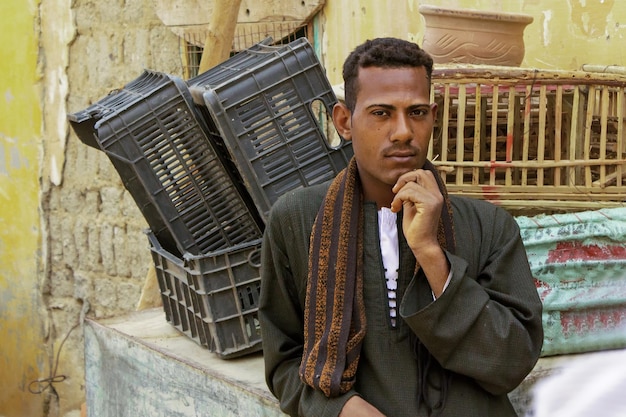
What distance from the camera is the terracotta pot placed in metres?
4.58

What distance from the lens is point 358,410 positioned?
2.18 meters

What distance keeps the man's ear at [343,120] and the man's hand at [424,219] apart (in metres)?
0.28

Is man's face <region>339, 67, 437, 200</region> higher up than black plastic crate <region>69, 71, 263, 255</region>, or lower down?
higher up

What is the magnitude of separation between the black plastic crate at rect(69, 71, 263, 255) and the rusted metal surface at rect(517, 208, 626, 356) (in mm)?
969

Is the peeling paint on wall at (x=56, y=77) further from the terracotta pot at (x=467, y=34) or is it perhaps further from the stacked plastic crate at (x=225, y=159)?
the stacked plastic crate at (x=225, y=159)

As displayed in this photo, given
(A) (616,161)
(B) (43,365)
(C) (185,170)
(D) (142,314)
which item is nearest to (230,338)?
(C) (185,170)

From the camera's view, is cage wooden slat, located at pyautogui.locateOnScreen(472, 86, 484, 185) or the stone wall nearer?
cage wooden slat, located at pyautogui.locateOnScreen(472, 86, 484, 185)

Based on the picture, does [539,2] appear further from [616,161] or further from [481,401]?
[481,401]

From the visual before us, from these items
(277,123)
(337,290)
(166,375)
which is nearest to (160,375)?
(166,375)

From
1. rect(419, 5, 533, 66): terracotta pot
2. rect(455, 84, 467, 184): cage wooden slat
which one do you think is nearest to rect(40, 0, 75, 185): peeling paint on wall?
rect(419, 5, 533, 66): terracotta pot

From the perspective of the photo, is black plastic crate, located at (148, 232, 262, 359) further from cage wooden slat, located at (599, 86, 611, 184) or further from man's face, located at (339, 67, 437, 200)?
cage wooden slat, located at (599, 86, 611, 184)

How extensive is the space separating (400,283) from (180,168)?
1299 mm

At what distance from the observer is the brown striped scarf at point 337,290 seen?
2.21m

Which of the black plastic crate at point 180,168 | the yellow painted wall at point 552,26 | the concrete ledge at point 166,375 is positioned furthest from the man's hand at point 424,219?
the yellow painted wall at point 552,26
